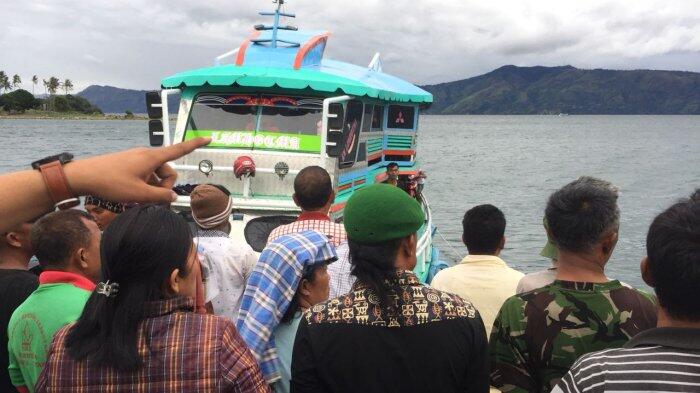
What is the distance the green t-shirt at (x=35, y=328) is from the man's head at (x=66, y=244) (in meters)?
0.19

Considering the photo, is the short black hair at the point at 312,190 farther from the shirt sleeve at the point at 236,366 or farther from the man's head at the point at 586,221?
the shirt sleeve at the point at 236,366

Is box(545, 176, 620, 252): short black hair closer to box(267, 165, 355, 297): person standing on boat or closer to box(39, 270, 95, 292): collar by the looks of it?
box(267, 165, 355, 297): person standing on boat

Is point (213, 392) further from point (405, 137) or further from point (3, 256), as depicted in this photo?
point (405, 137)

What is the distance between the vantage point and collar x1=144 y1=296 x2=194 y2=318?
2.20m

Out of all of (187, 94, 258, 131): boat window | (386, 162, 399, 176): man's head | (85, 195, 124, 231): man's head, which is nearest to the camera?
(85, 195, 124, 231): man's head

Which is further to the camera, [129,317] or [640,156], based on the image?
[640,156]

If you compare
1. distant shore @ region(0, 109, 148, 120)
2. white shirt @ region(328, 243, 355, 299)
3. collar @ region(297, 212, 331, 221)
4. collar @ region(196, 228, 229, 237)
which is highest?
collar @ region(297, 212, 331, 221)

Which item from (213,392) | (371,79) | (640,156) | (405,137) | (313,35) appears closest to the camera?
(213,392)

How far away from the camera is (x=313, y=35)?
35.4ft

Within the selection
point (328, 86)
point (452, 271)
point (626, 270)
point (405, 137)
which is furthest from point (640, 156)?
point (452, 271)

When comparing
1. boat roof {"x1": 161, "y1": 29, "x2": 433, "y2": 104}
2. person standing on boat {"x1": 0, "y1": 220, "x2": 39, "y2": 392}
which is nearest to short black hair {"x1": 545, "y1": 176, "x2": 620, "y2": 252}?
person standing on boat {"x1": 0, "y1": 220, "x2": 39, "y2": 392}

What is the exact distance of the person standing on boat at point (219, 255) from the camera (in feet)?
13.0

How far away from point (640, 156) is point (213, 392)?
55.9 m

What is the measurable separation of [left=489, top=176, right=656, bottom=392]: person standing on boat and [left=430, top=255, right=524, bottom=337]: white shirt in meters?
1.31
